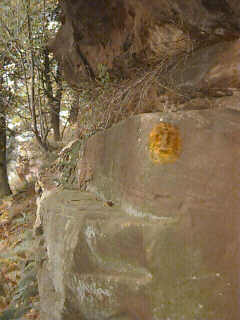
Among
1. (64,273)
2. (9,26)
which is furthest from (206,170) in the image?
(9,26)

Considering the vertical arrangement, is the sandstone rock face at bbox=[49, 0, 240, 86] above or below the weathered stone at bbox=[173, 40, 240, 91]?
above

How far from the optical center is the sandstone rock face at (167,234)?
67.0 inches

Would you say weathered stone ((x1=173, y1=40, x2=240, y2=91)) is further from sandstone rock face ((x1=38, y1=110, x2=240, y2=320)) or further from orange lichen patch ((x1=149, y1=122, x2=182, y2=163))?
orange lichen patch ((x1=149, y1=122, x2=182, y2=163))

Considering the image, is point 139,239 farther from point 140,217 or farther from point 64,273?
point 64,273

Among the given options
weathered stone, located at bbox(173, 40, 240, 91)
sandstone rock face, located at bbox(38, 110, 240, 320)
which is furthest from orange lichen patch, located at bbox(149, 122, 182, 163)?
weathered stone, located at bbox(173, 40, 240, 91)

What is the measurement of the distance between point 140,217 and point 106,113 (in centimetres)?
164

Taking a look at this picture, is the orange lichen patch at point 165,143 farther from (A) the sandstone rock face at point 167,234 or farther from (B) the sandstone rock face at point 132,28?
(B) the sandstone rock face at point 132,28

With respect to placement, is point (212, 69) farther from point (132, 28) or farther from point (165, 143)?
point (132, 28)

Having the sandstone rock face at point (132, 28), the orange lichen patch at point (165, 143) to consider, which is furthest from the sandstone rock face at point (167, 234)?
the sandstone rock face at point (132, 28)

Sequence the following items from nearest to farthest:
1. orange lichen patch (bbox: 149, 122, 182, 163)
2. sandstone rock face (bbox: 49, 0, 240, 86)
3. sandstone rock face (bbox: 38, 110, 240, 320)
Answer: sandstone rock face (bbox: 38, 110, 240, 320), orange lichen patch (bbox: 149, 122, 182, 163), sandstone rock face (bbox: 49, 0, 240, 86)

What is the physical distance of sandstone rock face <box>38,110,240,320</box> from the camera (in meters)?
1.70

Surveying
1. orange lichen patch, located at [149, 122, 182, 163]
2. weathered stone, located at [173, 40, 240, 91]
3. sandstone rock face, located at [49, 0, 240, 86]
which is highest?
sandstone rock face, located at [49, 0, 240, 86]

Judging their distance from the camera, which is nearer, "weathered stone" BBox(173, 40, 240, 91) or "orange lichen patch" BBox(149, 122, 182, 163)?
"orange lichen patch" BBox(149, 122, 182, 163)

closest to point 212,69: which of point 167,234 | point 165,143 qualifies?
point 165,143
